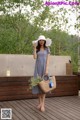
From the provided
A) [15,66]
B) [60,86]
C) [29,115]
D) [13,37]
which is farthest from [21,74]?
[13,37]

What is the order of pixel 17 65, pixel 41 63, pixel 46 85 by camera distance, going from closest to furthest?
pixel 46 85, pixel 41 63, pixel 17 65

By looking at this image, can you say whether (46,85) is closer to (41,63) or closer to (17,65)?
(41,63)

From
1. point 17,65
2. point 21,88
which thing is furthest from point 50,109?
point 17,65

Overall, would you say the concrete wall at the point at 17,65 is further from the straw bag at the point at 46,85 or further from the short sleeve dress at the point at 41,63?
the straw bag at the point at 46,85

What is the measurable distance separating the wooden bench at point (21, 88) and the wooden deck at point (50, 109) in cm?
18

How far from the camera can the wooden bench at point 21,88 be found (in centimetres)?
589

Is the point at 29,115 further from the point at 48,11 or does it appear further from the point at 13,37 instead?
the point at 48,11

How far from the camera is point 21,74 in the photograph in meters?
6.42

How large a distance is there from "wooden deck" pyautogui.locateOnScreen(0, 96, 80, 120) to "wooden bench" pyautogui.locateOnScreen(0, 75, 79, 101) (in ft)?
0.59

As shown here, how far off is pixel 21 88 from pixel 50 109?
3.93 ft

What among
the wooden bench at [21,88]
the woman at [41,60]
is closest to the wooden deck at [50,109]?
the wooden bench at [21,88]

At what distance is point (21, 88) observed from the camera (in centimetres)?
607

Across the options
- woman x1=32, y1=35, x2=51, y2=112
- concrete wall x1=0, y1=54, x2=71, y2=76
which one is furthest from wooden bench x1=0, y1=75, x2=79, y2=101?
woman x1=32, y1=35, x2=51, y2=112

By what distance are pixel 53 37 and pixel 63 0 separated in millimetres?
1760
